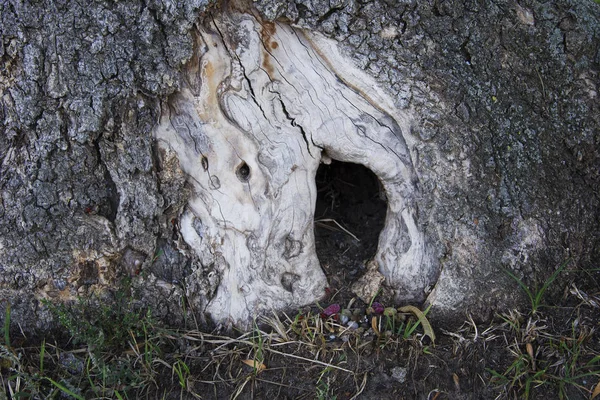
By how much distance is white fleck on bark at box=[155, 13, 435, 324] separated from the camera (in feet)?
7.78

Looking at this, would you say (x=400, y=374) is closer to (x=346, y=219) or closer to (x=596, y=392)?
(x=596, y=392)

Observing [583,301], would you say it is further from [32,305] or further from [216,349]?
[32,305]

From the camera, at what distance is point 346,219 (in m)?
3.21

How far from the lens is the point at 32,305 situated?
2.58 m

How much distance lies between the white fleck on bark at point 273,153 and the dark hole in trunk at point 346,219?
17 centimetres

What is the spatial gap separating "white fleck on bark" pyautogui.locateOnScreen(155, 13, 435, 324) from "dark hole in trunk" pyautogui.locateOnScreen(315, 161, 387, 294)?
6.8 inches

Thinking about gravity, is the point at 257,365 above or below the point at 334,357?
below

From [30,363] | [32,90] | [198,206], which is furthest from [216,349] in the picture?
[32,90]

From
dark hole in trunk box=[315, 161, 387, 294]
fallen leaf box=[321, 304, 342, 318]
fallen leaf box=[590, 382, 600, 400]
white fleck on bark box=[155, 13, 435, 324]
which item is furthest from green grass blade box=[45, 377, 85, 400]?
fallen leaf box=[590, 382, 600, 400]

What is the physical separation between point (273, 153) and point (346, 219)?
0.85m

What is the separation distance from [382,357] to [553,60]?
1447 millimetres

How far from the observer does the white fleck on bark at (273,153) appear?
2371 millimetres

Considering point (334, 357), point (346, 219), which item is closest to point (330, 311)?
point (334, 357)

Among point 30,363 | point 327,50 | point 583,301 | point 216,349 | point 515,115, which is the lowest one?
point 30,363
